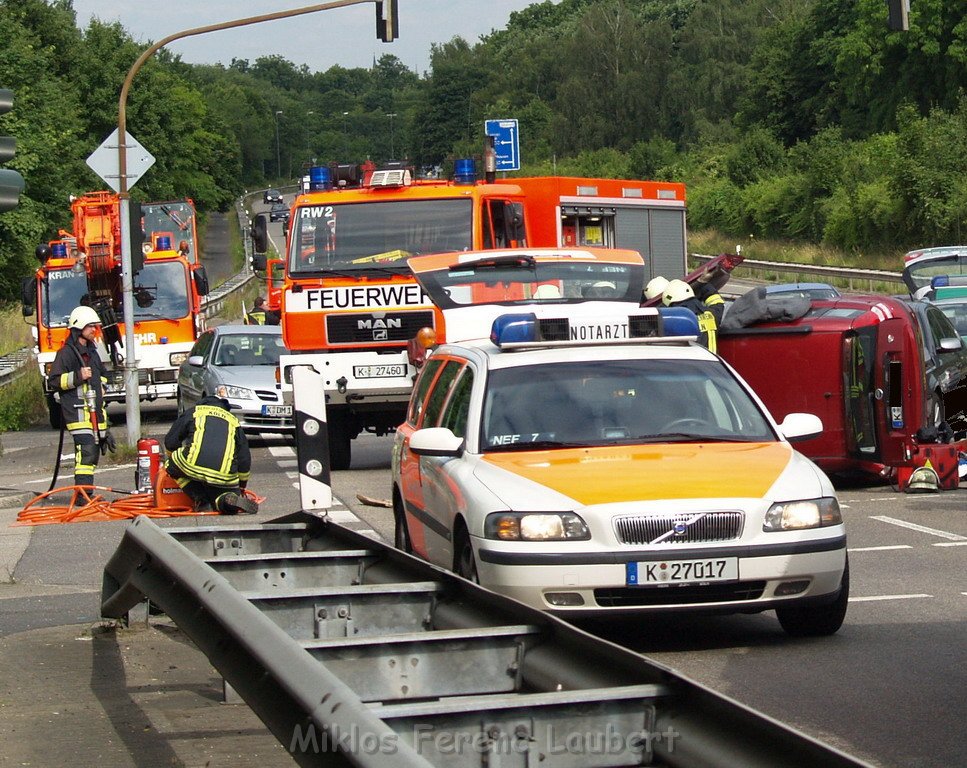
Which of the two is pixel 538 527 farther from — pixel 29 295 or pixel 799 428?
pixel 29 295

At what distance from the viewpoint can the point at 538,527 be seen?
798 cm

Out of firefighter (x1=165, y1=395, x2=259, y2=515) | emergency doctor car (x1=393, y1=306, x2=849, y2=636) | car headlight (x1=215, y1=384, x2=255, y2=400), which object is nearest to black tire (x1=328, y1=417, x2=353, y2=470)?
car headlight (x1=215, y1=384, x2=255, y2=400)

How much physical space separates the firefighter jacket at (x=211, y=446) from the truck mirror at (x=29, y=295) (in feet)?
56.5

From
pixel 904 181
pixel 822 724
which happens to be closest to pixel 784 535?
pixel 822 724

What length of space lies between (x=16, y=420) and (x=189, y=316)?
12.1ft

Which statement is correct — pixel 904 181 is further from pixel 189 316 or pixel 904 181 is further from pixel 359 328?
Result: pixel 359 328

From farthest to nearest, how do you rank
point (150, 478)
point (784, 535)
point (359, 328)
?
1. point (359, 328)
2. point (150, 478)
3. point (784, 535)

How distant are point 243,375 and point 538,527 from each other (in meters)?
15.7

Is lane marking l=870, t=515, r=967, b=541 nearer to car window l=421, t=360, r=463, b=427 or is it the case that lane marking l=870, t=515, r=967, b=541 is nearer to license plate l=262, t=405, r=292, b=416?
car window l=421, t=360, r=463, b=427

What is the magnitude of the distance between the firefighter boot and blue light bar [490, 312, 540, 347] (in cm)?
467

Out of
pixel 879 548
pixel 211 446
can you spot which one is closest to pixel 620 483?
pixel 879 548

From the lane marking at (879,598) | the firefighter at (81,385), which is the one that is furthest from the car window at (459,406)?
the firefighter at (81,385)

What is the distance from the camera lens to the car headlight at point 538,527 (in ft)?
26.1

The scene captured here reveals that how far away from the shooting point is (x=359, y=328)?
18141mm
